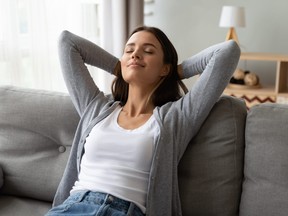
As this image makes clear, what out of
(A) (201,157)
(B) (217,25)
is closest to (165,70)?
(A) (201,157)

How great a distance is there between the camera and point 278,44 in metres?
3.77

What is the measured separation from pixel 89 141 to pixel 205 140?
0.42 meters

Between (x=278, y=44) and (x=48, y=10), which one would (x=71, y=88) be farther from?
(x=278, y=44)

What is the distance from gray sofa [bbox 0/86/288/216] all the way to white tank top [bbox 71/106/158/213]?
0.55 feet

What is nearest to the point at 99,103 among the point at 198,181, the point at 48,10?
the point at 198,181

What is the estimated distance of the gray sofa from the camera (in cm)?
146

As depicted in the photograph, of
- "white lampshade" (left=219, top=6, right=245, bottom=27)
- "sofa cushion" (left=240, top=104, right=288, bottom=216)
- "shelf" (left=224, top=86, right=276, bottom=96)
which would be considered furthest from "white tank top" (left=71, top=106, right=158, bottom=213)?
"white lampshade" (left=219, top=6, right=245, bottom=27)

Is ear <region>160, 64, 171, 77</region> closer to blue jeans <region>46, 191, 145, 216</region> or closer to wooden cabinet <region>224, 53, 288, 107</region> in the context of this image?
blue jeans <region>46, 191, 145, 216</region>

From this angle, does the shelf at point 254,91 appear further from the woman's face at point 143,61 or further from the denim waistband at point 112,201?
the denim waistband at point 112,201

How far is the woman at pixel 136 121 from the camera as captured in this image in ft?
4.77

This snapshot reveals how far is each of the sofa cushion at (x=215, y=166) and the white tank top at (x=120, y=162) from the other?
17 cm

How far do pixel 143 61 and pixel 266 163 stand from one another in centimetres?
58

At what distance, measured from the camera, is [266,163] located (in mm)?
1459

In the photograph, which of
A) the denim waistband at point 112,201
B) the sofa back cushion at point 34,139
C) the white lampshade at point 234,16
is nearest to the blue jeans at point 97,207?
the denim waistband at point 112,201
